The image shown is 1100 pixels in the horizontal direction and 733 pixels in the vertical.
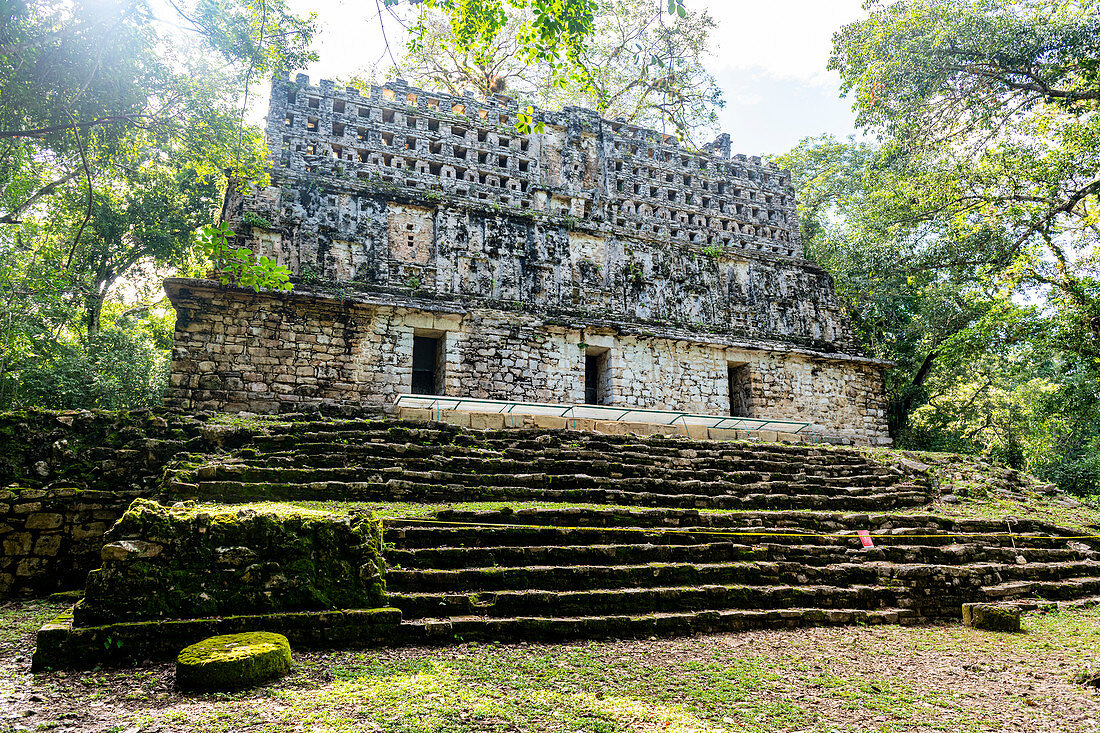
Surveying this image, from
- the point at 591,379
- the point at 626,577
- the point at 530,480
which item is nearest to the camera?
the point at 626,577

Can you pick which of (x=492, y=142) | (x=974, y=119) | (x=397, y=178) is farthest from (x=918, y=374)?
(x=397, y=178)

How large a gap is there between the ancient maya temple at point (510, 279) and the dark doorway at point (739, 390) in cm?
4

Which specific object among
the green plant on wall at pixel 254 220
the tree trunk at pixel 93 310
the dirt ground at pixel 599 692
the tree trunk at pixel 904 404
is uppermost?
the green plant on wall at pixel 254 220

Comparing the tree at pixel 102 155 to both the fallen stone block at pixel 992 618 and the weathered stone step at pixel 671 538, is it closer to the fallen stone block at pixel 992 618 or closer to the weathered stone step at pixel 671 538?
the weathered stone step at pixel 671 538

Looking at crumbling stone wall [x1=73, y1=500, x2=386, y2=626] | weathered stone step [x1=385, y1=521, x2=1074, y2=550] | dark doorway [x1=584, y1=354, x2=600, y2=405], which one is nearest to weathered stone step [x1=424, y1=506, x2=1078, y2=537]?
weathered stone step [x1=385, y1=521, x2=1074, y2=550]

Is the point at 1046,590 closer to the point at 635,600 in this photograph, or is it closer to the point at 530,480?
the point at 635,600

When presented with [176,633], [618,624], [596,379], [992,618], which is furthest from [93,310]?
[992,618]

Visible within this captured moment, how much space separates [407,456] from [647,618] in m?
4.43

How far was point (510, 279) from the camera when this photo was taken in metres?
13.9

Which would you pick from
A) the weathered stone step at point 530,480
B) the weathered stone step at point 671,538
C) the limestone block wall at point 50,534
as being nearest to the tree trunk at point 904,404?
the weathered stone step at point 530,480

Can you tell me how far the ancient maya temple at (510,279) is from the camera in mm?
11812

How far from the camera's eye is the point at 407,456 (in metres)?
8.45

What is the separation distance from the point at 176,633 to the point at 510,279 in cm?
1074

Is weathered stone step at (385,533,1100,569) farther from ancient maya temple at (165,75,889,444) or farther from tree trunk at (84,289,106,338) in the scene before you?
tree trunk at (84,289,106,338)
